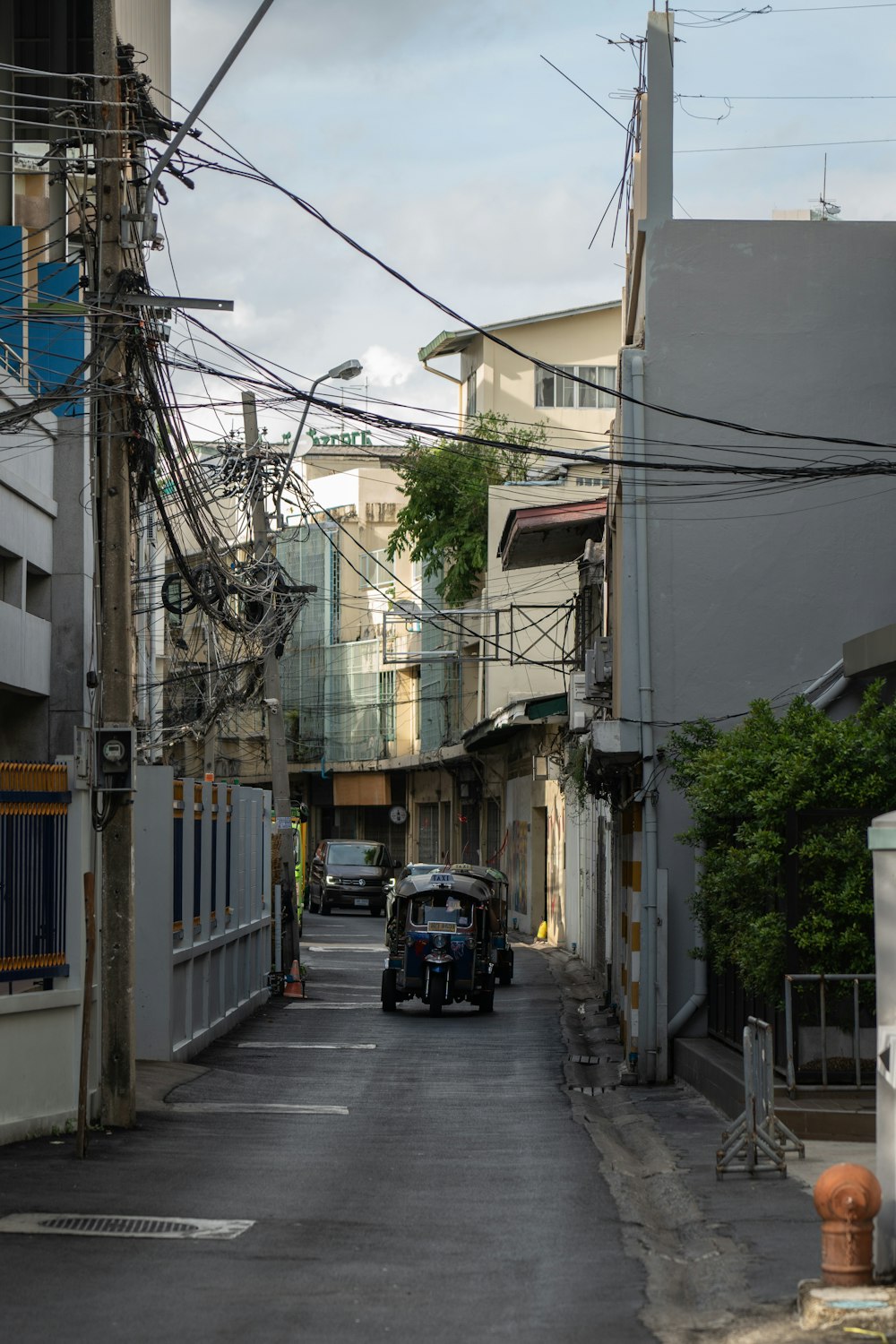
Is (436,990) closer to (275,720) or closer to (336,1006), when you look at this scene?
(336,1006)

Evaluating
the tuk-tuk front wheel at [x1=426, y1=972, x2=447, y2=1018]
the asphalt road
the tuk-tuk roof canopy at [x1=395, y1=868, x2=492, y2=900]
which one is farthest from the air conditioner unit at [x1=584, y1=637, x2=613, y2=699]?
the tuk-tuk front wheel at [x1=426, y1=972, x2=447, y2=1018]

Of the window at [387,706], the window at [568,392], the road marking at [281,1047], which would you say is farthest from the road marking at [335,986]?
the window at [387,706]

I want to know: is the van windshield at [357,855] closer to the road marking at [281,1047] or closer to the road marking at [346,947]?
the road marking at [346,947]

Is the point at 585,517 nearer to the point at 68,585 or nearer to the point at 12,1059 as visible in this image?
the point at 68,585

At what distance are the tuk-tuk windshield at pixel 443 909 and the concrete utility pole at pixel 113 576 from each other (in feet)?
36.1

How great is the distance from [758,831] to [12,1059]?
6.01 m

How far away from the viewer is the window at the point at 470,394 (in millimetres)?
56188

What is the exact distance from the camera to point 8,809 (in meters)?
12.3

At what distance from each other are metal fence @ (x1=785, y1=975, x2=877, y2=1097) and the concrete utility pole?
4.97 meters

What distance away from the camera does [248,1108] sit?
14641mm

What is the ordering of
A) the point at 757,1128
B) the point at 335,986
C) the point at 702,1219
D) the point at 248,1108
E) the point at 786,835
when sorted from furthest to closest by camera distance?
1. the point at 335,986
2. the point at 248,1108
3. the point at 786,835
4. the point at 757,1128
5. the point at 702,1219

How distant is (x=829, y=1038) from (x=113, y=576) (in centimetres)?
664

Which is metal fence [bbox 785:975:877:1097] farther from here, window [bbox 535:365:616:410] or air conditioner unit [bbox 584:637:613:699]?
window [bbox 535:365:616:410]

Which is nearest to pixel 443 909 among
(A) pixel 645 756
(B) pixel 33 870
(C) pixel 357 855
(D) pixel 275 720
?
(D) pixel 275 720
